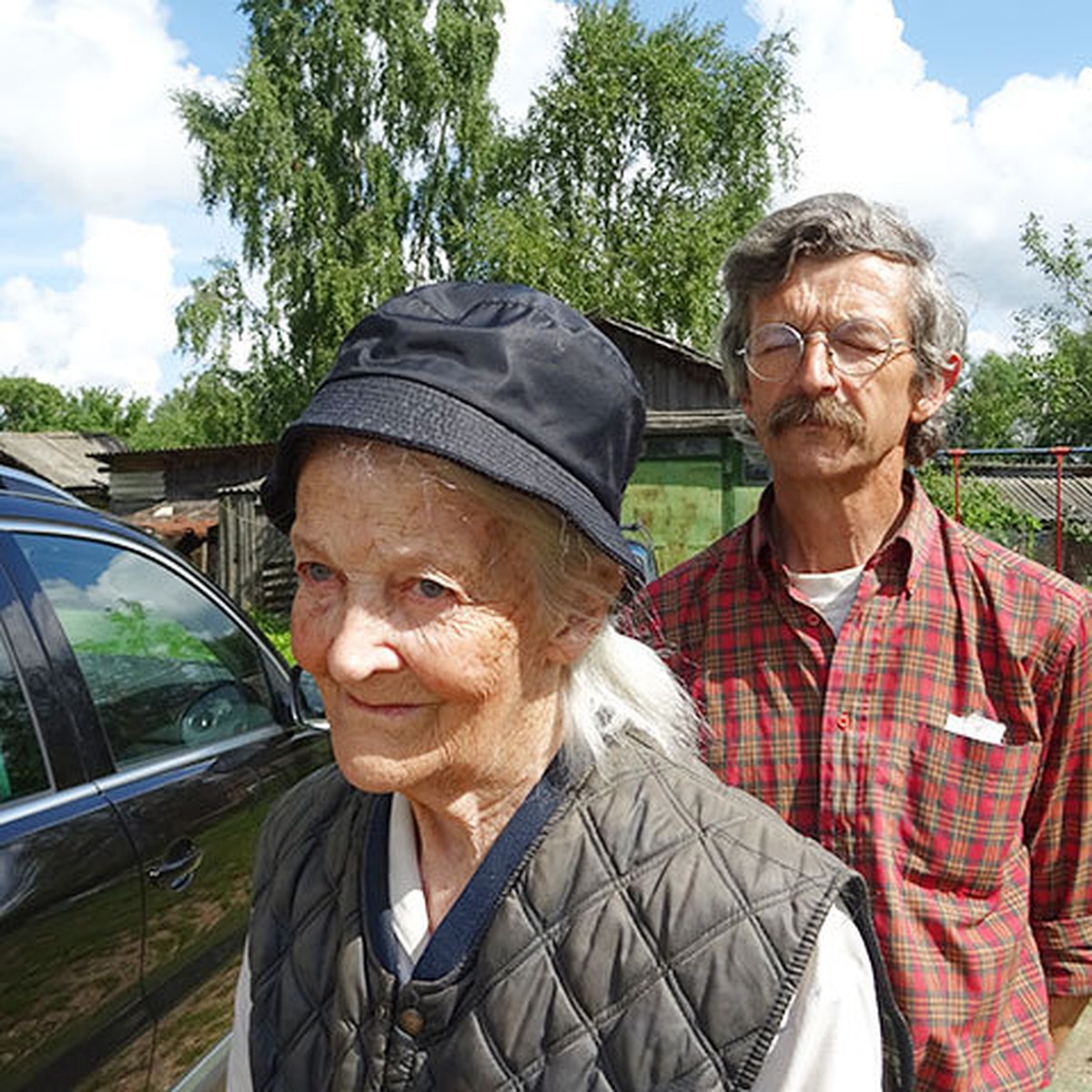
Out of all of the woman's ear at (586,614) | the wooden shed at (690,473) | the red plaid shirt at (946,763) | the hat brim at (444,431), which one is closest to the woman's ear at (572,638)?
the woman's ear at (586,614)

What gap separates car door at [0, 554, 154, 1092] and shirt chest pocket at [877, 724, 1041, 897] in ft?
4.79

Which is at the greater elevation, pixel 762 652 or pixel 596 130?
pixel 596 130

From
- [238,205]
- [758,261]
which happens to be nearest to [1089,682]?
[758,261]

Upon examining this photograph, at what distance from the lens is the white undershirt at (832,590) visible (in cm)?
178

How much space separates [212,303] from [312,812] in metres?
22.8

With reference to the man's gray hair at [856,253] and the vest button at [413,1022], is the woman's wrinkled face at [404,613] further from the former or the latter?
the man's gray hair at [856,253]

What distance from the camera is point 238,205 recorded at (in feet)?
71.5

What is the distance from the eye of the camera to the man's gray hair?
1754 millimetres

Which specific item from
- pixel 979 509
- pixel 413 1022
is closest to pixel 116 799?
pixel 413 1022

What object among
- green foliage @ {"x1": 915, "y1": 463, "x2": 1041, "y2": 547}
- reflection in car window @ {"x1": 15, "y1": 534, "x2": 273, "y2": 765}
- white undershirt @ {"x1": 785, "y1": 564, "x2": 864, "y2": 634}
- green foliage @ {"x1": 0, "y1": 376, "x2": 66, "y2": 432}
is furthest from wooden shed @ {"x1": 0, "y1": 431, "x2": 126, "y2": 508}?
green foliage @ {"x1": 0, "y1": 376, "x2": 66, "y2": 432}

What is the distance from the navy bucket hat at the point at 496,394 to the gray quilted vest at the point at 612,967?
0.29 meters

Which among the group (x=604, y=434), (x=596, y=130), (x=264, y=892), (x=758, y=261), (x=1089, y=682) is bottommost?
(x=264, y=892)

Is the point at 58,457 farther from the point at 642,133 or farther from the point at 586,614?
the point at 586,614

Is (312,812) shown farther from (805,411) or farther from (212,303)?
(212,303)
